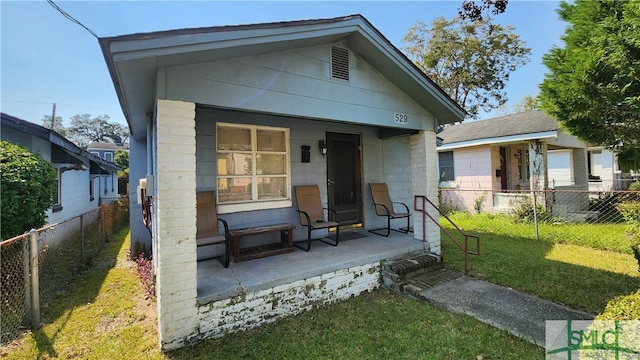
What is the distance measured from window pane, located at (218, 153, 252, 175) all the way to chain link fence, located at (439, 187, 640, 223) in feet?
23.5

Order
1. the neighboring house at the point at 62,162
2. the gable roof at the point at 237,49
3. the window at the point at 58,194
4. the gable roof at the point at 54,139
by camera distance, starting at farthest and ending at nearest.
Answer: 1. the window at the point at 58,194
2. the neighboring house at the point at 62,162
3. the gable roof at the point at 54,139
4. the gable roof at the point at 237,49

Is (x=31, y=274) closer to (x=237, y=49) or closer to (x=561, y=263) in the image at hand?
(x=237, y=49)

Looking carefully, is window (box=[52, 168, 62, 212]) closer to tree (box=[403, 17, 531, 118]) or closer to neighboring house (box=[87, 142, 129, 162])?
tree (box=[403, 17, 531, 118])

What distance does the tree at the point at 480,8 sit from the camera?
3684 mm

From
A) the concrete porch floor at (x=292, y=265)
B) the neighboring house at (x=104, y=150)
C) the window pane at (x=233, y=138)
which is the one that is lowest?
A: the concrete porch floor at (x=292, y=265)

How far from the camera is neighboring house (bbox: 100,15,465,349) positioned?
2.87 meters

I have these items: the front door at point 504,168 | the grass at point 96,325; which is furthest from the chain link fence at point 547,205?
the grass at point 96,325

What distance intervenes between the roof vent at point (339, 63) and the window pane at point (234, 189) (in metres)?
2.25

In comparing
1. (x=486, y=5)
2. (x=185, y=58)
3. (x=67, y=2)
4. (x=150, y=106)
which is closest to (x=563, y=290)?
(x=486, y=5)

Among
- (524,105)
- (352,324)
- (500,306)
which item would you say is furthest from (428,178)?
(524,105)

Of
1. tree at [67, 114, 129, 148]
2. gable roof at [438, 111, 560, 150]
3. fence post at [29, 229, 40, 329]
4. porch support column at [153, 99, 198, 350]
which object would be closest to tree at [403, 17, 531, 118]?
gable roof at [438, 111, 560, 150]

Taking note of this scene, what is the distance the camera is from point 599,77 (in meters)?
5.69

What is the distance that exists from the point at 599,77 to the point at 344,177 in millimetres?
5404

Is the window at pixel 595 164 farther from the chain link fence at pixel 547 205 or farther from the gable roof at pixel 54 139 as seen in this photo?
the gable roof at pixel 54 139
